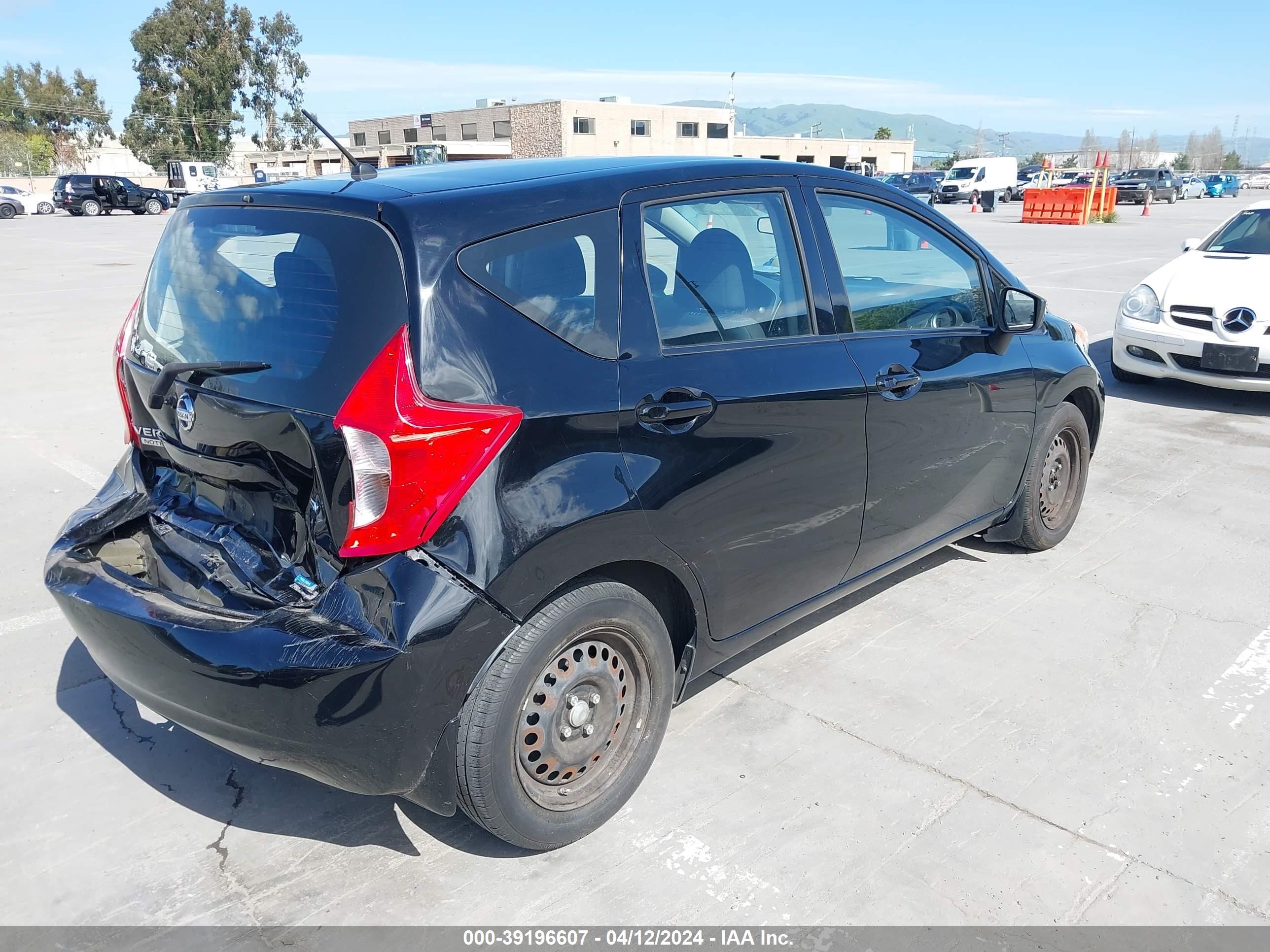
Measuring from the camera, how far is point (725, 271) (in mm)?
3078

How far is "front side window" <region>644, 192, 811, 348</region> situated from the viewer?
2.86 metres

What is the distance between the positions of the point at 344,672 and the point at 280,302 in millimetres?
988

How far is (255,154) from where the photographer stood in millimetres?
90250

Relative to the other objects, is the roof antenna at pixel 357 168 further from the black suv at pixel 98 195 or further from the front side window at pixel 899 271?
the black suv at pixel 98 195

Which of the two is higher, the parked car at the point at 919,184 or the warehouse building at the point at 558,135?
the warehouse building at the point at 558,135

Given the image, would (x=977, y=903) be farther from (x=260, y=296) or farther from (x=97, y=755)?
(x=97, y=755)

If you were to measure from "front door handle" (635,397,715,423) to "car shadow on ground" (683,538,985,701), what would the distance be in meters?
0.98

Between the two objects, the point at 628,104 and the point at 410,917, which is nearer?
the point at 410,917

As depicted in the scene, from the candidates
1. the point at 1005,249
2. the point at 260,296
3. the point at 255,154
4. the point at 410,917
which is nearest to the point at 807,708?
the point at 410,917

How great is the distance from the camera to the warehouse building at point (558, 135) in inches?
2817

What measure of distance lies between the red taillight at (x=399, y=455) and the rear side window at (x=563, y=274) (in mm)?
318

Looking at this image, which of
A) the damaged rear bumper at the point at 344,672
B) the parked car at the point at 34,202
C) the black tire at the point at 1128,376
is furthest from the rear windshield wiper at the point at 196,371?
the parked car at the point at 34,202

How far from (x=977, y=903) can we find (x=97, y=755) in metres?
2.78
